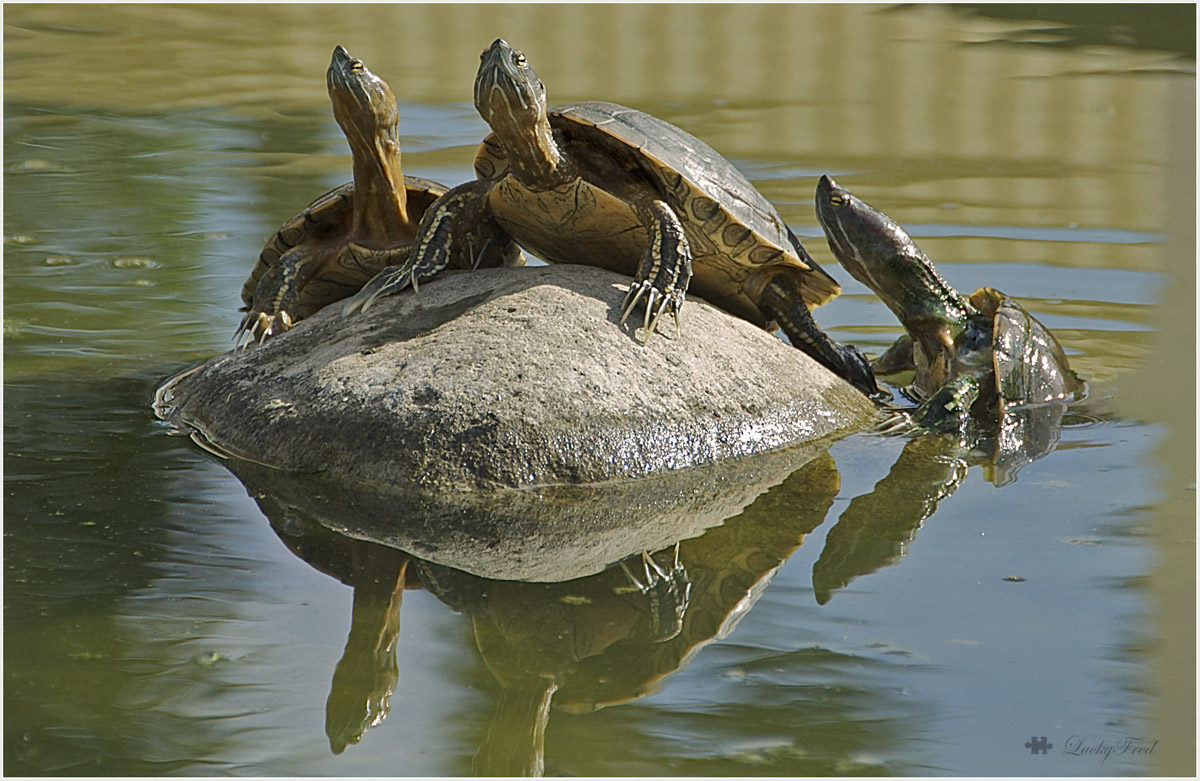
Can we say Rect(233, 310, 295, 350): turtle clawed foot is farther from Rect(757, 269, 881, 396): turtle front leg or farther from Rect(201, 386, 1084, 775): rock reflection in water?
Rect(757, 269, 881, 396): turtle front leg

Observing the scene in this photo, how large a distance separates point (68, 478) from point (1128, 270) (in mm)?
4498

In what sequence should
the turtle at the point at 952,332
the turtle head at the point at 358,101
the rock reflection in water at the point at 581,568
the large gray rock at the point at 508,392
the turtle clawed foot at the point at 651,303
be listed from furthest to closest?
1. the turtle at the point at 952,332
2. the turtle head at the point at 358,101
3. the turtle clawed foot at the point at 651,303
4. the large gray rock at the point at 508,392
5. the rock reflection in water at the point at 581,568

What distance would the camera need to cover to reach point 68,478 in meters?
3.32

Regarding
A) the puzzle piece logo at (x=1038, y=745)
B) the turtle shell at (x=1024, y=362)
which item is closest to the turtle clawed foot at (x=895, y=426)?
the turtle shell at (x=1024, y=362)

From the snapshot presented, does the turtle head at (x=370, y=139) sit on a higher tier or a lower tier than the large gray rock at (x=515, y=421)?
higher

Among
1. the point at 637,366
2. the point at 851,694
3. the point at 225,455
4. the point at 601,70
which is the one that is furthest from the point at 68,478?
the point at 601,70

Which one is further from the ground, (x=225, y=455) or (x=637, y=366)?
(x=637, y=366)

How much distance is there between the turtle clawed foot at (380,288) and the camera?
381cm

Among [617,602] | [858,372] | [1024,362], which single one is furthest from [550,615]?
[1024,362]

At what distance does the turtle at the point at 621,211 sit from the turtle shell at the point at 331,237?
36 centimetres

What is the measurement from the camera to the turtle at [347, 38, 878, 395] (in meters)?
3.61

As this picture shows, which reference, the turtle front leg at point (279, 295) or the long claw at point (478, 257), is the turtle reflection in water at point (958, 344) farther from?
the turtle front leg at point (279, 295)

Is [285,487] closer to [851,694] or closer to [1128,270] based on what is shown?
[851,694]
